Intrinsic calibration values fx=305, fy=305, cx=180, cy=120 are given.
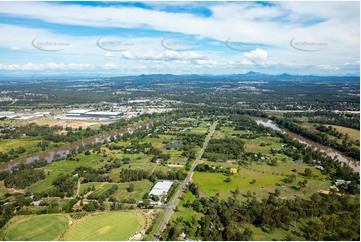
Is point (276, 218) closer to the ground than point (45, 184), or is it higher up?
higher up

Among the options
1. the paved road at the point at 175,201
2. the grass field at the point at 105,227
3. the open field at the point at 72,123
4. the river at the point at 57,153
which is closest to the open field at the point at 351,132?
the paved road at the point at 175,201

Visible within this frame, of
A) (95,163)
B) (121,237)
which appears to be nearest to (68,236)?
(121,237)

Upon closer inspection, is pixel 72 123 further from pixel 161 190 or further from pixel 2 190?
pixel 161 190

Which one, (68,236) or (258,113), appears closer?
(68,236)

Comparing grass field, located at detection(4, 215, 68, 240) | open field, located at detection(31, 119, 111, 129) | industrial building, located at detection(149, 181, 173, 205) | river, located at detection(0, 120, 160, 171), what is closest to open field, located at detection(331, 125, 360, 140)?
industrial building, located at detection(149, 181, 173, 205)

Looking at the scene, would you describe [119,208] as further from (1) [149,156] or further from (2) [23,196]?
(1) [149,156]

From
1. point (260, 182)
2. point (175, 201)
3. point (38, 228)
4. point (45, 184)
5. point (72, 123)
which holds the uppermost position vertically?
point (72, 123)

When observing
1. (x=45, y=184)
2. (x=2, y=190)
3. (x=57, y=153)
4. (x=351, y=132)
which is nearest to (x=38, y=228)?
(x=45, y=184)
